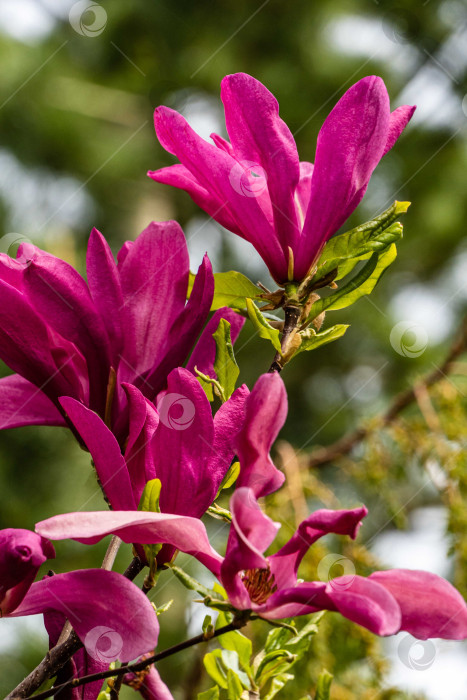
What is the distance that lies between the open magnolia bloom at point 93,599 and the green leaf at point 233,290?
164 millimetres

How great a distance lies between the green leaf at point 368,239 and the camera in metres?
0.35

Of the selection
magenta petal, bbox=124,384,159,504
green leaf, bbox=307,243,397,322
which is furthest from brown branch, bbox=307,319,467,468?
magenta petal, bbox=124,384,159,504

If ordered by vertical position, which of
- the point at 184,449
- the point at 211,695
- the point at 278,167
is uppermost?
the point at 278,167

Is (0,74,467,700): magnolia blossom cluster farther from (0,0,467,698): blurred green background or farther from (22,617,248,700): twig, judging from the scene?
(0,0,467,698): blurred green background

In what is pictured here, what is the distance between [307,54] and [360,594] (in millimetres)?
3307

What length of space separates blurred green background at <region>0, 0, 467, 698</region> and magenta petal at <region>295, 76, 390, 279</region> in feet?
7.97

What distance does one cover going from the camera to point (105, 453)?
28cm

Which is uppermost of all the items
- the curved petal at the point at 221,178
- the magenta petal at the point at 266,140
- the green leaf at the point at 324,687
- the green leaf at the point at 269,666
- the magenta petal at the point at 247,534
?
the magenta petal at the point at 266,140

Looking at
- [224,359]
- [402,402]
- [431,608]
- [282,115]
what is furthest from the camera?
[282,115]

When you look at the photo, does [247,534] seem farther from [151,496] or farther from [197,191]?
[197,191]

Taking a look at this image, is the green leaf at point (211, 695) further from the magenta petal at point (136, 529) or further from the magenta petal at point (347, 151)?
the magenta petal at point (347, 151)

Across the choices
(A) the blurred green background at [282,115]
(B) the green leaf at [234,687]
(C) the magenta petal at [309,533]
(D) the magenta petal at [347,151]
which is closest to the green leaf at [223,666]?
(B) the green leaf at [234,687]

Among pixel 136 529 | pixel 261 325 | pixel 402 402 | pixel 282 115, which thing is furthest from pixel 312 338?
pixel 282 115

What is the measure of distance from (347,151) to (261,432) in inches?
5.8
